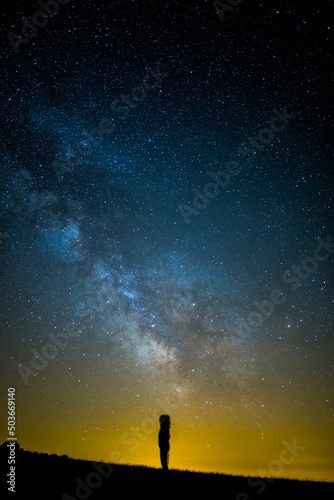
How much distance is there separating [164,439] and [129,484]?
223 cm

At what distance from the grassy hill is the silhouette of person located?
22.3 inches

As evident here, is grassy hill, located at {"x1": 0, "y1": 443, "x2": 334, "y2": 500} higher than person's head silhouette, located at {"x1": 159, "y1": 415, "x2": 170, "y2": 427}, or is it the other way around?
person's head silhouette, located at {"x1": 159, "y1": 415, "x2": 170, "y2": 427}

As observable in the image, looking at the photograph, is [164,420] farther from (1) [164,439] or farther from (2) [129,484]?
(2) [129,484]

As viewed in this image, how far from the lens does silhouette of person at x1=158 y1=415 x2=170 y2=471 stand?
8.67 metres

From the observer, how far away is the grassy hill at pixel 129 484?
20.6 feet

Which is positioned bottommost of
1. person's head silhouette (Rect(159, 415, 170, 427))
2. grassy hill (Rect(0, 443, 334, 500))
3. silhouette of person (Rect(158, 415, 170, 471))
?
grassy hill (Rect(0, 443, 334, 500))

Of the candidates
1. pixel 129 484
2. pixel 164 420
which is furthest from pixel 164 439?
pixel 129 484

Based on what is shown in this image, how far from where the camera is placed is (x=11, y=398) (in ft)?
31.3

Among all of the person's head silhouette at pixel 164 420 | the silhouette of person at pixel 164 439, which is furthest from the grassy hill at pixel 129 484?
the person's head silhouette at pixel 164 420

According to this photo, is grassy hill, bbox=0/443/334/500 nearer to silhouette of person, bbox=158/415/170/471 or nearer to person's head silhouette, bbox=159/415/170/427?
silhouette of person, bbox=158/415/170/471

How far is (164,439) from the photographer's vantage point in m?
8.88

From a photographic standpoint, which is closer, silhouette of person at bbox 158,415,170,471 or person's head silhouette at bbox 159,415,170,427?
silhouette of person at bbox 158,415,170,471

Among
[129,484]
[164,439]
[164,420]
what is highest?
[164,420]

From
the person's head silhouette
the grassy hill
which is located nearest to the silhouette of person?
the person's head silhouette
